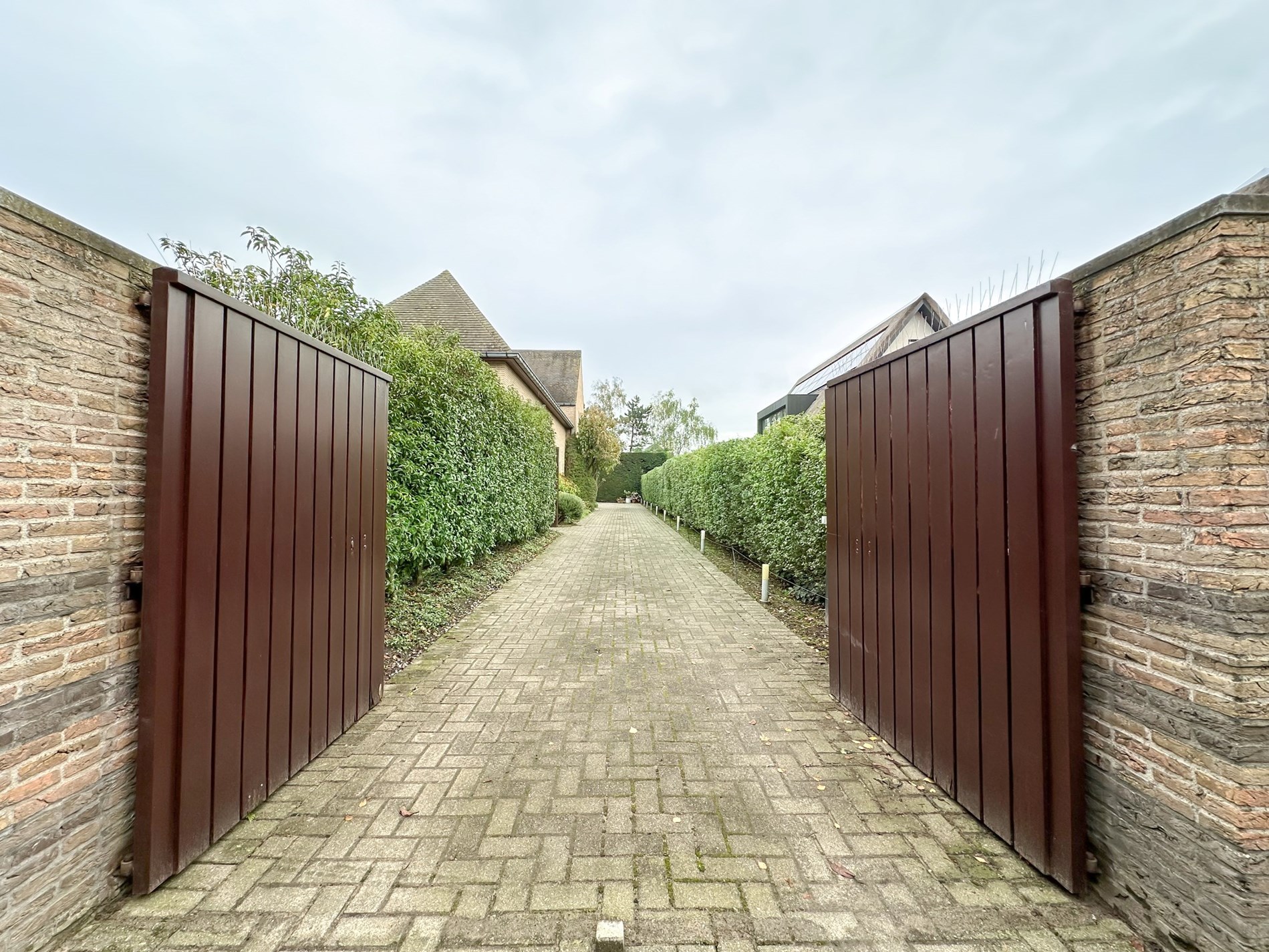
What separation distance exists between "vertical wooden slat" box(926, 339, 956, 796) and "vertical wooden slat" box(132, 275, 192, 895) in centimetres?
350

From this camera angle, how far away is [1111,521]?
1682mm

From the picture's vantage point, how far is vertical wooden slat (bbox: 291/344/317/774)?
8.13ft

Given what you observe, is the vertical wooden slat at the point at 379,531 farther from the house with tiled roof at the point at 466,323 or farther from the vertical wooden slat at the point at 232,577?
the house with tiled roof at the point at 466,323

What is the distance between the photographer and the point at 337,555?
2.89 meters

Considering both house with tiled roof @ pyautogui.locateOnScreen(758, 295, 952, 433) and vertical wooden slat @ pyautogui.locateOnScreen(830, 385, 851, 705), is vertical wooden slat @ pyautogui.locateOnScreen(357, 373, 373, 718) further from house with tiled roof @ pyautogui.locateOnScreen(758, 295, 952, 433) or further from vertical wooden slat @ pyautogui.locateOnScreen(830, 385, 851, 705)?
house with tiled roof @ pyautogui.locateOnScreen(758, 295, 952, 433)

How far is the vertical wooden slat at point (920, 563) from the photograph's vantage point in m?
2.50

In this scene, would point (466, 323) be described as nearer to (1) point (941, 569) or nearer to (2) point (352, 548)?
(2) point (352, 548)

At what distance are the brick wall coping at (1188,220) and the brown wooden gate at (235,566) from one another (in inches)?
141

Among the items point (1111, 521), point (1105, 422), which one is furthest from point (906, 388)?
point (1111, 521)

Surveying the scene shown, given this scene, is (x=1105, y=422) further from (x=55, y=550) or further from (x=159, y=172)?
(x=159, y=172)

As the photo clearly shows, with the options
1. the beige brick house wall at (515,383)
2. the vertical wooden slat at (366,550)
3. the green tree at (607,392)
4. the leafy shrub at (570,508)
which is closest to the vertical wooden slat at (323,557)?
the vertical wooden slat at (366,550)

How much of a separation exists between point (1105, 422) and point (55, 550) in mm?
3785

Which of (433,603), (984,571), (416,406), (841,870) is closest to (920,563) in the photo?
(984,571)

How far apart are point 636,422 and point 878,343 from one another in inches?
1245
